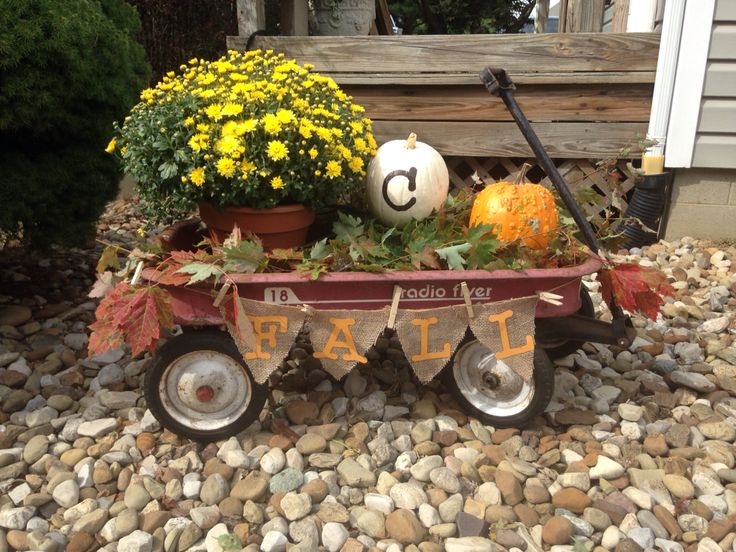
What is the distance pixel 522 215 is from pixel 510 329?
43 centimetres

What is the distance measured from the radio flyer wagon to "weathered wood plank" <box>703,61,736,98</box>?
250cm

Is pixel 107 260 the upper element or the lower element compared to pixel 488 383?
upper

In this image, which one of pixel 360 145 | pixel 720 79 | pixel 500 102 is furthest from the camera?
pixel 500 102

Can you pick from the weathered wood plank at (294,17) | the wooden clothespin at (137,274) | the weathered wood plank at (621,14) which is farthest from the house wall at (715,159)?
the wooden clothespin at (137,274)

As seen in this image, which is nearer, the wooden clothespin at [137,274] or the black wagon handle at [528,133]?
the wooden clothespin at [137,274]

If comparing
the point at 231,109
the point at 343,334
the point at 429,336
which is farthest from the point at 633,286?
the point at 231,109

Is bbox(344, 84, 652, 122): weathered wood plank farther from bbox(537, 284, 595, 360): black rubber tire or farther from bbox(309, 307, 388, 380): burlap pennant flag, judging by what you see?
bbox(309, 307, 388, 380): burlap pennant flag

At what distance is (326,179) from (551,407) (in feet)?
4.04

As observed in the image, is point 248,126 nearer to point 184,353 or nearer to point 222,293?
point 222,293

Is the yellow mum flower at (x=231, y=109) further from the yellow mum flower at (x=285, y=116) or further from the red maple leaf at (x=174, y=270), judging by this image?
the red maple leaf at (x=174, y=270)

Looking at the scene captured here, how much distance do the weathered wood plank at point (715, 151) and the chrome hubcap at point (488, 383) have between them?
2.73 meters

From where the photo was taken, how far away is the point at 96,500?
2.02 metres

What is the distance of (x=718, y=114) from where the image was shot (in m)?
4.15

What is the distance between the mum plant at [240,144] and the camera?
2199 mm
